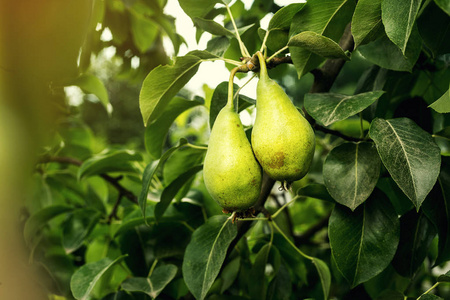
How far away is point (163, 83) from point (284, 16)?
23 cm

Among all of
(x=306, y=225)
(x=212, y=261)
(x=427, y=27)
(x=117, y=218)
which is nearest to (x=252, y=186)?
(x=212, y=261)

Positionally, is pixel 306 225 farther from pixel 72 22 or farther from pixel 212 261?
pixel 72 22

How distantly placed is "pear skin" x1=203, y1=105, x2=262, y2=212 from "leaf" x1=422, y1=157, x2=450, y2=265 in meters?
0.32

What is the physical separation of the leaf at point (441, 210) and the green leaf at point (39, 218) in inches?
33.2

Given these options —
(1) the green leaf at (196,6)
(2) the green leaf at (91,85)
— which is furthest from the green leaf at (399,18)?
(2) the green leaf at (91,85)

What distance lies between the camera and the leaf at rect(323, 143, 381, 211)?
0.61 metres

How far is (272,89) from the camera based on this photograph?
0.55 m

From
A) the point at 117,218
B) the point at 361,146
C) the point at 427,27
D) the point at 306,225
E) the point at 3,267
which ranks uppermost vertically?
the point at 3,267

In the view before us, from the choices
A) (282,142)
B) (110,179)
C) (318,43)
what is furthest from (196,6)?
(110,179)

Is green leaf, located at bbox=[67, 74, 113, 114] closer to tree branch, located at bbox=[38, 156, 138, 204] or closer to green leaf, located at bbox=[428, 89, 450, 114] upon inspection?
tree branch, located at bbox=[38, 156, 138, 204]

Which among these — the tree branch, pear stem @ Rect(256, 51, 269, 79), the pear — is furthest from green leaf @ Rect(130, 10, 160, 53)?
the pear

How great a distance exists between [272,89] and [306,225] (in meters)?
1.15

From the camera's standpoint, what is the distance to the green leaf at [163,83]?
25.3 inches

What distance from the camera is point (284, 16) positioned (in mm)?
674
